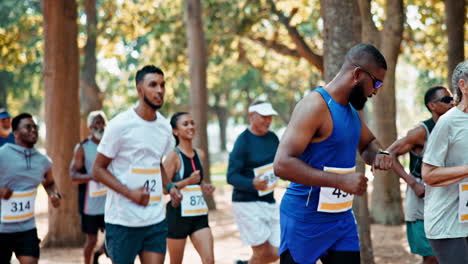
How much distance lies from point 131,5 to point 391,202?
1380 cm

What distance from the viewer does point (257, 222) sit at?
26.3 ft

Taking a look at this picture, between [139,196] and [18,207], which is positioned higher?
[139,196]

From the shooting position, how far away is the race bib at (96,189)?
31.5 ft

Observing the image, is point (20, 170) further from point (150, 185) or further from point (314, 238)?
point (314, 238)

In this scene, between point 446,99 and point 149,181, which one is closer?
point 149,181

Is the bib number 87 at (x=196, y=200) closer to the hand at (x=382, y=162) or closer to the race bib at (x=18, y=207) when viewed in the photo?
the race bib at (x=18, y=207)

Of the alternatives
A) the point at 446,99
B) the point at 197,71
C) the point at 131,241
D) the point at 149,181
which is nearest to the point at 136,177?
the point at 149,181

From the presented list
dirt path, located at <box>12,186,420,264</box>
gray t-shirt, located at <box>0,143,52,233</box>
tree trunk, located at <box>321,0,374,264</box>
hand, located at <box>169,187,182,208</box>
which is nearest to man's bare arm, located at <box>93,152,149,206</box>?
hand, located at <box>169,187,182,208</box>

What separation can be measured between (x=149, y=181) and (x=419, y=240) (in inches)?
111

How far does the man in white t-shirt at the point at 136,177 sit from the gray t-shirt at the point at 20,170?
1.48 metres

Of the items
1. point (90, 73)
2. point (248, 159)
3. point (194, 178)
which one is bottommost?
point (194, 178)

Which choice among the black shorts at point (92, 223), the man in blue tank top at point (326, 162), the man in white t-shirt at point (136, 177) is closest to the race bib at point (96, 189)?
the black shorts at point (92, 223)

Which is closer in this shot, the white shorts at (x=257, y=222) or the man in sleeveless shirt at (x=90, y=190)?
the white shorts at (x=257, y=222)

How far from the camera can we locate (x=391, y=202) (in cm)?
1444
